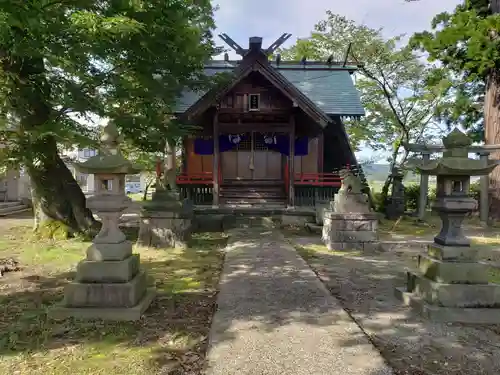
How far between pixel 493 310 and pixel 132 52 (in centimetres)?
882

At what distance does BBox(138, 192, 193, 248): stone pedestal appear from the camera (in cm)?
918

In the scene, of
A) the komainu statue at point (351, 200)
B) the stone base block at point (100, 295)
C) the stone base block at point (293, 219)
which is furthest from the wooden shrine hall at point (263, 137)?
the stone base block at point (100, 295)

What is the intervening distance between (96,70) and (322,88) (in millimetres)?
11051

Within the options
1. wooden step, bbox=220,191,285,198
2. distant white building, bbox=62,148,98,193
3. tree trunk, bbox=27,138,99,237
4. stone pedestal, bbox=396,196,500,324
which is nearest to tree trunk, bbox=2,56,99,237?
tree trunk, bbox=27,138,99,237

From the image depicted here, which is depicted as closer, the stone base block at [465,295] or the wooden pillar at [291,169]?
the stone base block at [465,295]

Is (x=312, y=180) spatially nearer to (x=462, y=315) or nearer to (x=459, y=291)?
(x=459, y=291)

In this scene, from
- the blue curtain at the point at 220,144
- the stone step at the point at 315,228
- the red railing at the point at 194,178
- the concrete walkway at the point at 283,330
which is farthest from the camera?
the blue curtain at the point at 220,144

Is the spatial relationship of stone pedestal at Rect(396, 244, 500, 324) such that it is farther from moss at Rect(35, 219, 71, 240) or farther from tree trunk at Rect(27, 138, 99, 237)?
moss at Rect(35, 219, 71, 240)

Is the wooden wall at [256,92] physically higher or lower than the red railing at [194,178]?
higher

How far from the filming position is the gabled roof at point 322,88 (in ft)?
50.6

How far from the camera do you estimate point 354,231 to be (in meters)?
9.39

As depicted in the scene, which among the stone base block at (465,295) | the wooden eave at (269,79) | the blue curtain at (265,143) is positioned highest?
the wooden eave at (269,79)

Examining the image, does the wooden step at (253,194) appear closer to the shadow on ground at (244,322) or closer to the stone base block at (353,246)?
the stone base block at (353,246)

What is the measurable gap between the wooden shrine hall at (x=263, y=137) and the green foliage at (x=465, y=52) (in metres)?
3.68
